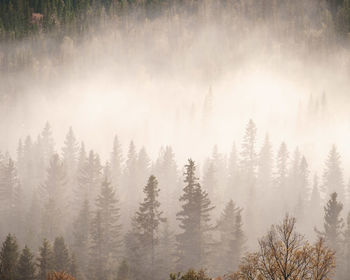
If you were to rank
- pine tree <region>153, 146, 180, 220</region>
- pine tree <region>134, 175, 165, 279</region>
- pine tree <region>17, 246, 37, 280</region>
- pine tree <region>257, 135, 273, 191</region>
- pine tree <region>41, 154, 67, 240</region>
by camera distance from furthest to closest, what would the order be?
pine tree <region>257, 135, 273, 191</region>, pine tree <region>153, 146, 180, 220</region>, pine tree <region>41, 154, 67, 240</region>, pine tree <region>134, 175, 165, 279</region>, pine tree <region>17, 246, 37, 280</region>

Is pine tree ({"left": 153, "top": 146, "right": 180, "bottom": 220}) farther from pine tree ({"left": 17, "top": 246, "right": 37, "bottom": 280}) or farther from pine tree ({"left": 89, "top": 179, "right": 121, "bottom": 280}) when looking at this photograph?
pine tree ({"left": 17, "top": 246, "right": 37, "bottom": 280})

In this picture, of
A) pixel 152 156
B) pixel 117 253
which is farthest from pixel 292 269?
pixel 152 156

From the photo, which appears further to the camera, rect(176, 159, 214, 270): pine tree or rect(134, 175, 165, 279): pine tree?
rect(134, 175, 165, 279): pine tree

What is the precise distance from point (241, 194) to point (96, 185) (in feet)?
95.5

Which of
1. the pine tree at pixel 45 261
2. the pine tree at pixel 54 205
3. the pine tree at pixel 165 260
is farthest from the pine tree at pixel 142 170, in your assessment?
the pine tree at pixel 45 261

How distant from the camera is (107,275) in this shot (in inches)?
1992

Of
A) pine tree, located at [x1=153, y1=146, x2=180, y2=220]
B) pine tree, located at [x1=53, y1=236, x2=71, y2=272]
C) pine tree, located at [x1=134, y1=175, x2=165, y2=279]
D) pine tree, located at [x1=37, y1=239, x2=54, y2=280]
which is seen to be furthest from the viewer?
pine tree, located at [x1=153, y1=146, x2=180, y2=220]

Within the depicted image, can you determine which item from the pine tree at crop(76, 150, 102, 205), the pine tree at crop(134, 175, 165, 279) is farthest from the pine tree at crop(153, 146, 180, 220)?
the pine tree at crop(134, 175, 165, 279)

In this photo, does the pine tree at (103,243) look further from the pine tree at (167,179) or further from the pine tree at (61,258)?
the pine tree at (167,179)

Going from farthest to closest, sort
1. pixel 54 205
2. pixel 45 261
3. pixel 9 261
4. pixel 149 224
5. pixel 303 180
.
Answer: pixel 303 180 → pixel 54 205 → pixel 149 224 → pixel 9 261 → pixel 45 261

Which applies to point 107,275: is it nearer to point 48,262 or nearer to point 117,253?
point 117,253

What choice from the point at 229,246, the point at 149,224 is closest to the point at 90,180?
the point at 149,224

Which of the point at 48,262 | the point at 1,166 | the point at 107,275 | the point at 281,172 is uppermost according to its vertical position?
the point at 1,166

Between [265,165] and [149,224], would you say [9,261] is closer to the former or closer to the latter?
[149,224]
